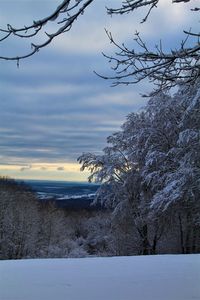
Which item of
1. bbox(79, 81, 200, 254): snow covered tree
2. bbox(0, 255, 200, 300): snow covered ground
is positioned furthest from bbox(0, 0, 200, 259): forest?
bbox(0, 255, 200, 300): snow covered ground

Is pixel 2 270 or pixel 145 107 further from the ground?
pixel 145 107

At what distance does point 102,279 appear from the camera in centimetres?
661

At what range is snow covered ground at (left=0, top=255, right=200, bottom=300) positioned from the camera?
5809 mm

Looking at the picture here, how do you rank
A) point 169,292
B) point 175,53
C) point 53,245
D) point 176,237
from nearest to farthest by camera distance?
point 175,53, point 169,292, point 176,237, point 53,245

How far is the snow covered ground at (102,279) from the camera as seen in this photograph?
581 cm

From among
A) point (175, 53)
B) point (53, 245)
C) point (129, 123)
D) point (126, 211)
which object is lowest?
point (53, 245)

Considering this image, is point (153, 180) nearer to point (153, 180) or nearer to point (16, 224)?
point (153, 180)

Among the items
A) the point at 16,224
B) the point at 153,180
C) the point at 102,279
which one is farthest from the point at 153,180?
the point at 16,224

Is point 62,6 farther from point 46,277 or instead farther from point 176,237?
point 176,237

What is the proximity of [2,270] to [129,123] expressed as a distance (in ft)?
68.0

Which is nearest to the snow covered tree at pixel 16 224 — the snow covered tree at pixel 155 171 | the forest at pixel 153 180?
the forest at pixel 153 180

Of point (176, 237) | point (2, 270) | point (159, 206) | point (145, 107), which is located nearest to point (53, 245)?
point (176, 237)

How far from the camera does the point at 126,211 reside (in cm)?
2722

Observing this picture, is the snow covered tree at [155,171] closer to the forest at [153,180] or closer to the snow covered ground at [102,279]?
the forest at [153,180]
